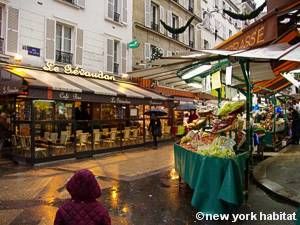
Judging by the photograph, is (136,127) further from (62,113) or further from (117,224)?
(117,224)

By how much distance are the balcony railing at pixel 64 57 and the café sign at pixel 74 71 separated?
372mm

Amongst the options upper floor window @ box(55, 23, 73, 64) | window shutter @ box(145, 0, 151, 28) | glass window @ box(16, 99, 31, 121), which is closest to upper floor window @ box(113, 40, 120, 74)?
upper floor window @ box(55, 23, 73, 64)

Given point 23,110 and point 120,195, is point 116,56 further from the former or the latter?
point 120,195

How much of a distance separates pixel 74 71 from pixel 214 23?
24.5 m

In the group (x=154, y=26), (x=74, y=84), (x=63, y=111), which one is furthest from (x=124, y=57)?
(x=74, y=84)

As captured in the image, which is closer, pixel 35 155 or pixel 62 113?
pixel 35 155

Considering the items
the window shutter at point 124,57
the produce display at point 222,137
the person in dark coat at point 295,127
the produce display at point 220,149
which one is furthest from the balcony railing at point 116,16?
the produce display at point 220,149

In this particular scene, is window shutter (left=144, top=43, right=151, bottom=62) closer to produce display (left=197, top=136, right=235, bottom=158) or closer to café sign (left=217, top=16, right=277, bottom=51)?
café sign (left=217, top=16, right=277, bottom=51)

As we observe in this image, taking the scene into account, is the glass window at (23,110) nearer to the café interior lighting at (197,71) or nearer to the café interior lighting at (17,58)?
the café interior lighting at (17,58)

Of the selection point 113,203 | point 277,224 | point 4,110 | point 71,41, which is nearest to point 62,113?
point 4,110

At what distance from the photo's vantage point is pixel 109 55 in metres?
19.2

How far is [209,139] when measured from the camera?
282 inches

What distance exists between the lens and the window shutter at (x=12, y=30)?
1360cm

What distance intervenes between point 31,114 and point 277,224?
9254 mm
